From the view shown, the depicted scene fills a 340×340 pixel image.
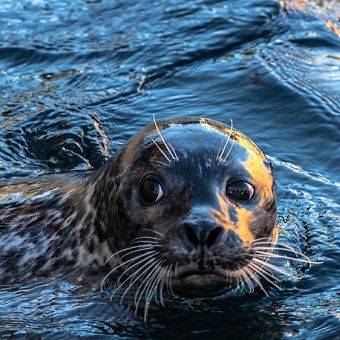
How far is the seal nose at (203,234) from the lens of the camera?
571cm

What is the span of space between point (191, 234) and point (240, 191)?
567mm

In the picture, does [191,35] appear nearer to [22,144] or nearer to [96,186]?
[22,144]

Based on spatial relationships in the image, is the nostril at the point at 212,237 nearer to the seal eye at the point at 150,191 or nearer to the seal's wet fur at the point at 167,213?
the seal's wet fur at the point at 167,213

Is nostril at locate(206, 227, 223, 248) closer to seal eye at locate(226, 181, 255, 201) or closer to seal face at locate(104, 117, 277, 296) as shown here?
seal face at locate(104, 117, 277, 296)

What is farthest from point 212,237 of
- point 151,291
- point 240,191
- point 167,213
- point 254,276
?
point 254,276

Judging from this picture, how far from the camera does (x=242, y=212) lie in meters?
6.11

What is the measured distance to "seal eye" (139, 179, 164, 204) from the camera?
617 centimetres

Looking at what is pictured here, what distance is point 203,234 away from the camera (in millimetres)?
5715

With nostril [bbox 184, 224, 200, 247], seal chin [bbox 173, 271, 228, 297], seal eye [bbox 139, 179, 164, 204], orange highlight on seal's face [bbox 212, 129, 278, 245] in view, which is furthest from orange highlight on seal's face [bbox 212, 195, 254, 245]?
seal eye [bbox 139, 179, 164, 204]

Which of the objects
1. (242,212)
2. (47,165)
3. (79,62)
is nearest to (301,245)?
(242,212)

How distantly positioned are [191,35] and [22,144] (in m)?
2.94

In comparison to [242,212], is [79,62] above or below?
below

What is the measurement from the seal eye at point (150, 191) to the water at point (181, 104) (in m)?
0.77

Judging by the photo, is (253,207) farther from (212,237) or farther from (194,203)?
(212,237)
